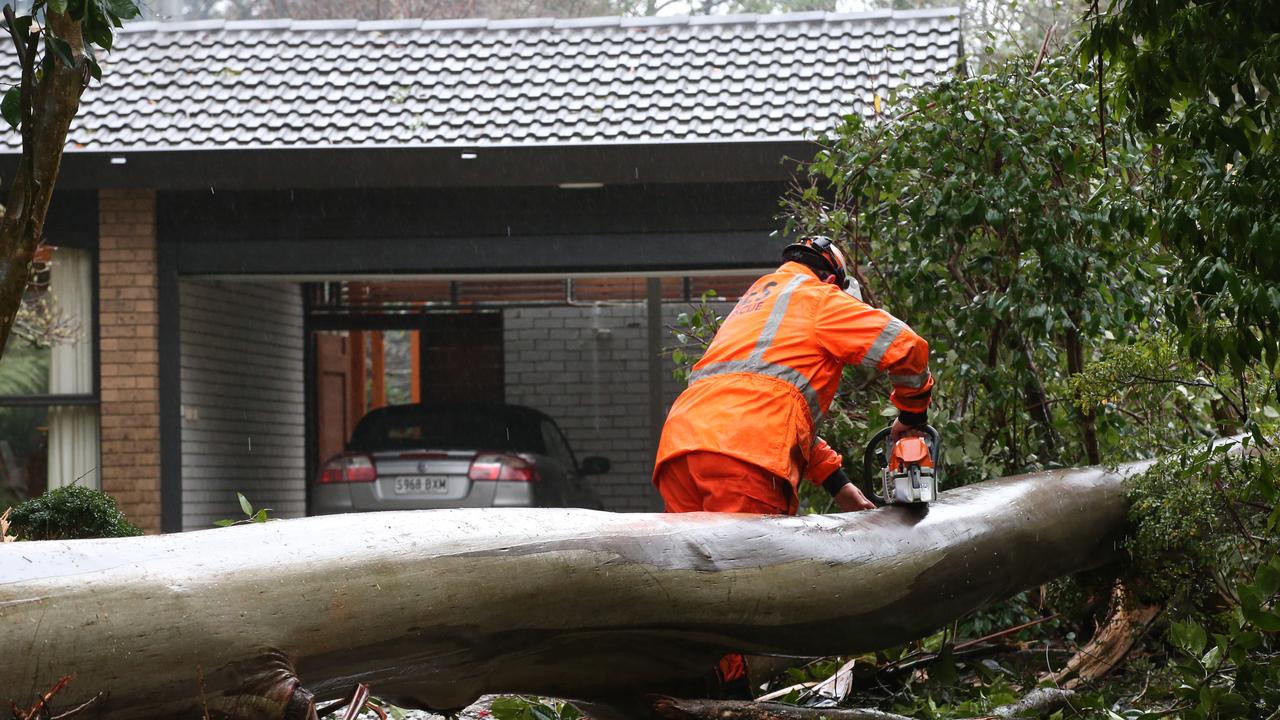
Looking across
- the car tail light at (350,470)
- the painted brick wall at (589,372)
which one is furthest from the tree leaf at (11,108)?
the painted brick wall at (589,372)

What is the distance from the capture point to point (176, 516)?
10.6 m

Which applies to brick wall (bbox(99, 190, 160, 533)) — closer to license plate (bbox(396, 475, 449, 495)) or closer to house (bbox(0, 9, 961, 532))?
house (bbox(0, 9, 961, 532))

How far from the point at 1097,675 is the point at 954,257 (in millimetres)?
1814

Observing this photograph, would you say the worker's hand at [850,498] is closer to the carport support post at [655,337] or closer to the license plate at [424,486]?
the license plate at [424,486]

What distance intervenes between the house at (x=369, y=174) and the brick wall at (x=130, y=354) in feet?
0.06

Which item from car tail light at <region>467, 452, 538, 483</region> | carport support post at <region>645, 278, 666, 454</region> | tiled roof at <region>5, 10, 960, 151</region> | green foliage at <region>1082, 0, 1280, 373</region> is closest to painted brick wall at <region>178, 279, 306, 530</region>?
tiled roof at <region>5, 10, 960, 151</region>

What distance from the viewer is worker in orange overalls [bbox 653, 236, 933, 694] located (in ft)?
13.9

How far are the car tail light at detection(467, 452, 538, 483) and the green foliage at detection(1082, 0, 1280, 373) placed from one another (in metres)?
7.34

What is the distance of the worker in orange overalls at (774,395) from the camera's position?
4246 mm

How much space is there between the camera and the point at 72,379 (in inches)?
428

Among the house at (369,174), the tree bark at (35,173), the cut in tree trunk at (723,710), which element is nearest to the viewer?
the cut in tree trunk at (723,710)

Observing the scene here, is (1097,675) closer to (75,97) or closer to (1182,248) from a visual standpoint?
(1182,248)

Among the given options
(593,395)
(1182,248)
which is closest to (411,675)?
(1182,248)

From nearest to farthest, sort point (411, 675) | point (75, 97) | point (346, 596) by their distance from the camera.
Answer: point (346, 596) → point (411, 675) → point (75, 97)
